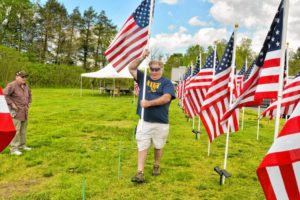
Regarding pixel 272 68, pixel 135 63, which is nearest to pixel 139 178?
pixel 135 63

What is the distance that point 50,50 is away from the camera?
60.0 metres

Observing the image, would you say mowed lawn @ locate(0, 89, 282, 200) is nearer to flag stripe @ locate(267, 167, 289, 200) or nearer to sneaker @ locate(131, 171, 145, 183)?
sneaker @ locate(131, 171, 145, 183)

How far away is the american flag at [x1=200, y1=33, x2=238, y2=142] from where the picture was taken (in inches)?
241

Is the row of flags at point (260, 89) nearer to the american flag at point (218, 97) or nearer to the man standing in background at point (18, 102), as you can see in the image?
the american flag at point (218, 97)

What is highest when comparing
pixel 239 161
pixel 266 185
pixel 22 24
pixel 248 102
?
pixel 22 24

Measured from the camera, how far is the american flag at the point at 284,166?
2.61 meters

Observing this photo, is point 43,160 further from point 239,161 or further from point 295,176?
point 295,176

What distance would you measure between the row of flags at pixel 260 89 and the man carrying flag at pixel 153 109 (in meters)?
0.49

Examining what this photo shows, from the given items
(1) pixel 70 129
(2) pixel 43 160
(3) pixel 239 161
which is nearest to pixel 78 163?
(2) pixel 43 160

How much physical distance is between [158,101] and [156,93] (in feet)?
0.66

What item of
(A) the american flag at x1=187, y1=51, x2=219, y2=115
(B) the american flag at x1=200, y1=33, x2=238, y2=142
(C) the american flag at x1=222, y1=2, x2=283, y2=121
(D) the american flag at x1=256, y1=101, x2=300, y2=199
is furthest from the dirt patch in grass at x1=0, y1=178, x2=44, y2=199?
(A) the american flag at x1=187, y1=51, x2=219, y2=115

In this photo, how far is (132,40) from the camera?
6141 mm

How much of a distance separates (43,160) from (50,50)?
183 ft

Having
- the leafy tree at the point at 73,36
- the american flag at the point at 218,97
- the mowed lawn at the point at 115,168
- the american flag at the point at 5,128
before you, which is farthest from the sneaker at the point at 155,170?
the leafy tree at the point at 73,36
